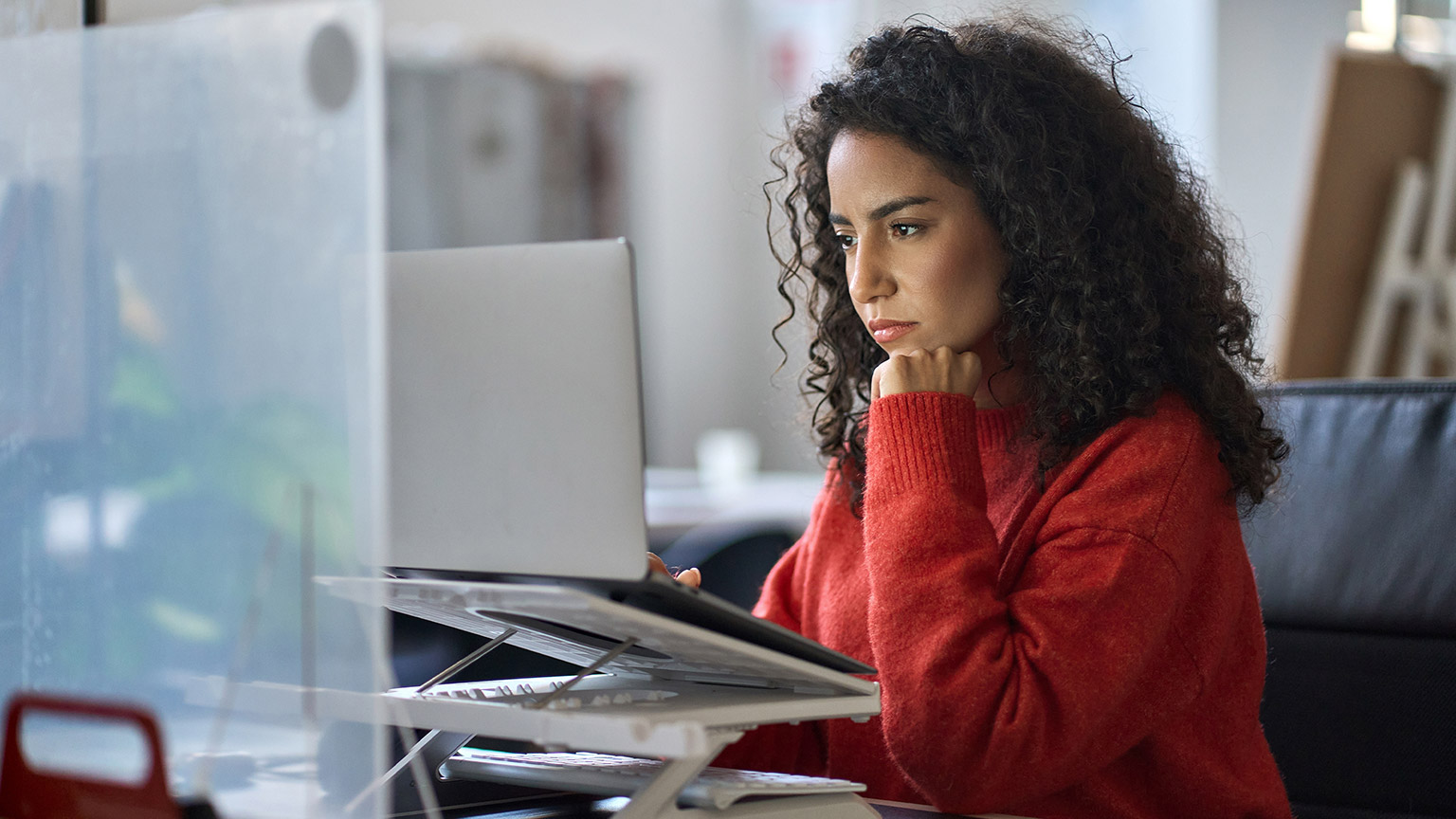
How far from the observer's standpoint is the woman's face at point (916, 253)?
100 cm

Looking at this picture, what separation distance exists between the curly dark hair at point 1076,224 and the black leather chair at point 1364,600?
0.52 ft

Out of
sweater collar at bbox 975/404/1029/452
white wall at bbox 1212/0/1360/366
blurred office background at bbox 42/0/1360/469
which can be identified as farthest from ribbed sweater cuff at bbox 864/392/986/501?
white wall at bbox 1212/0/1360/366

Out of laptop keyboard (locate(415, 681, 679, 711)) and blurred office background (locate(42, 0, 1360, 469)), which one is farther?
blurred office background (locate(42, 0, 1360, 469))

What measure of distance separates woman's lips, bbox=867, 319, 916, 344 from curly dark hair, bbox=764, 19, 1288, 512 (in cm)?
8

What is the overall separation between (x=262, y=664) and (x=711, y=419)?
3.98 metres

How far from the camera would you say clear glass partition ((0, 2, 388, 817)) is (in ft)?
1.94

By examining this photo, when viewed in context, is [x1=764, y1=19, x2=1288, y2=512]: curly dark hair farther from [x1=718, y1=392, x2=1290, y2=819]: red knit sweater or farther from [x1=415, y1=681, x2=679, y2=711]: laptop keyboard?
[x1=415, y1=681, x2=679, y2=711]: laptop keyboard

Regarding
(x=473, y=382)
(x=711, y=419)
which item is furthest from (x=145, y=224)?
(x=711, y=419)

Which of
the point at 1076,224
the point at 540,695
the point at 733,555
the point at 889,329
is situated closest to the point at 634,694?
the point at 540,695

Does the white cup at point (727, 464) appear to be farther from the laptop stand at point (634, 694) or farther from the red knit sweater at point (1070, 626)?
the laptop stand at point (634, 694)

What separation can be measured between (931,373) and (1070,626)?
224mm

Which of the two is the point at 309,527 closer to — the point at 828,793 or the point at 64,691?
the point at 64,691

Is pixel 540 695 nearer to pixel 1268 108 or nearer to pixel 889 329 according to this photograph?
pixel 889 329

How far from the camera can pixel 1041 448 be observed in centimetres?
101
